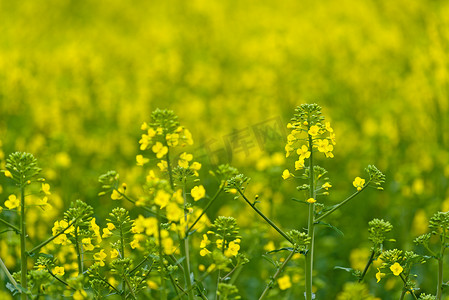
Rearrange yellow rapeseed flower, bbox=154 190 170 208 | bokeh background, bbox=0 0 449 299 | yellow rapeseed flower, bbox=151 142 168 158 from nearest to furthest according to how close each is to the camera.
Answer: yellow rapeseed flower, bbox=154 190 170 208 < yellow rapeseed flower, bbox=151 142 168 158 < bokeh background, bbox=0 0 449 299

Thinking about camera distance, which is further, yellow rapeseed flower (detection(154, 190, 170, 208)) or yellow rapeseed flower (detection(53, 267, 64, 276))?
yellow rapeseed flower (detection(53, 267, 64, 276))

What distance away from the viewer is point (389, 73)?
6957 millimetres

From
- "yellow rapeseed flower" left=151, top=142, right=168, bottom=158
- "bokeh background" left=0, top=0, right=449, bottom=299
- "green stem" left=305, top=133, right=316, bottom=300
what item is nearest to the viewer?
"yellow rapeseed flower" left=151, top=142, right=168, bottom=158

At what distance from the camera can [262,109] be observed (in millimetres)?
6609

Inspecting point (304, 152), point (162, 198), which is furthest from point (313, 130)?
point (162, 198)

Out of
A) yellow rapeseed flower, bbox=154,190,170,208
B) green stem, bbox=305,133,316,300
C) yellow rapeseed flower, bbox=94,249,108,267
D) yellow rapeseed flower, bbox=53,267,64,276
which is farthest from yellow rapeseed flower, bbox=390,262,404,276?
yellow rapeseed flower, bbox=53,267,64,276

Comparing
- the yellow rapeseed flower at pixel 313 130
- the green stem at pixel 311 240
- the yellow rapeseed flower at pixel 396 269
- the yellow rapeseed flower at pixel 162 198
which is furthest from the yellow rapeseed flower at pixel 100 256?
the yellow rapeseed flower at pixel 396 269

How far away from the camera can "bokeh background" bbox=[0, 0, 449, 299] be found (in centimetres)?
427

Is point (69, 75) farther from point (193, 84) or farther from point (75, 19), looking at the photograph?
point (75, 19)

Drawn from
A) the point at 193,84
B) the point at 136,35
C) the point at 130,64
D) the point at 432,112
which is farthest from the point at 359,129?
the point at 136,35

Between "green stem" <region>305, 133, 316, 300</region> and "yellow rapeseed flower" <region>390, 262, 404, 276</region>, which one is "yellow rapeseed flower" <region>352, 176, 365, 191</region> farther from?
"yellow rapeseed flower" <region>390, 262, 404, 276</region>

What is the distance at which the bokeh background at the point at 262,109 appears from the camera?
427 cm

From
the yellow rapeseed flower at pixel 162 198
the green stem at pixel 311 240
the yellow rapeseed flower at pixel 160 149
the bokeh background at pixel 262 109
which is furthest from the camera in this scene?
the bokeh background at pixel 262 109

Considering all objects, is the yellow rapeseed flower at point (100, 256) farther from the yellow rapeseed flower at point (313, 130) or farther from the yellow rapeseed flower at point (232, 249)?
the yellow rapeseed flower at point (313, 130)
